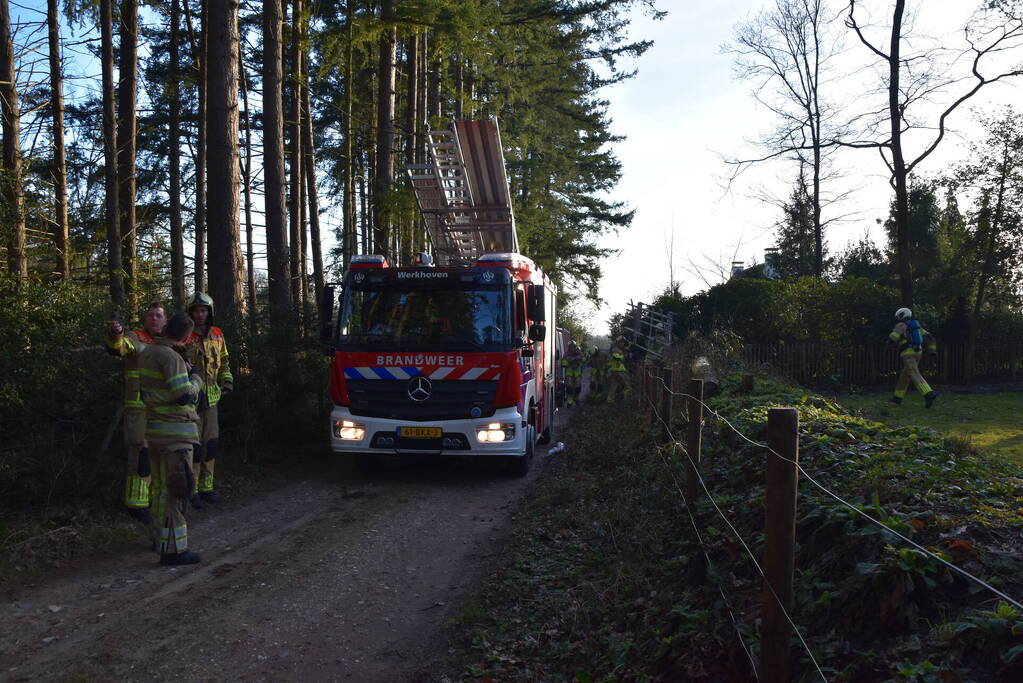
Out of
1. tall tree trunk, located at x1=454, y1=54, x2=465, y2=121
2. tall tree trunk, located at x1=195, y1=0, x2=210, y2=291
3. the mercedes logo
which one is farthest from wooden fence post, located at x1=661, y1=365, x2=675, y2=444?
tall tree trunk, located at x1=454, y1=54, x2=465, y2=121

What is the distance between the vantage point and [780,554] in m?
3.23

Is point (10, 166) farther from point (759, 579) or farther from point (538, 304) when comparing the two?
Result: point (759, 579)

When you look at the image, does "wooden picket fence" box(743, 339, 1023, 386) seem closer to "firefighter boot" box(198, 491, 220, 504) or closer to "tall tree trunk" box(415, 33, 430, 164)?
"tall tree trunk" box(415, 33, 430, 164)

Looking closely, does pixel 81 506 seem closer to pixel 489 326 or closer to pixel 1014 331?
pixel 489 326

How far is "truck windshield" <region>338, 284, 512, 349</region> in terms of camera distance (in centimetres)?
974

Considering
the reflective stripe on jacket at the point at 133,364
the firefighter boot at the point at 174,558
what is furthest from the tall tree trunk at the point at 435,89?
the firefighter boot at the point at 174,558

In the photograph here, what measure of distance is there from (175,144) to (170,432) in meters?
18.7

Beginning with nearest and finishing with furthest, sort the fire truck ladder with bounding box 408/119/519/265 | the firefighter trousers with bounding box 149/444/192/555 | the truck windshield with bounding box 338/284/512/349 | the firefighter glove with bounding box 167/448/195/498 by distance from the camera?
the firefighter glove with bounding box 167/448/195/498 < the firefighter trousers with bounding box 149/444/192/555 < the truck windshield with bounding box 338/284/512/349 < the fire truck ladder with bounding box 408/119/519/265

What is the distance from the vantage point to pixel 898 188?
22.8 m

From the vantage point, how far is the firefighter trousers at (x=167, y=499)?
246 inches

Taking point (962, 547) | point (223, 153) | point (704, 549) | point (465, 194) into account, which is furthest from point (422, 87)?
point (962, 547)

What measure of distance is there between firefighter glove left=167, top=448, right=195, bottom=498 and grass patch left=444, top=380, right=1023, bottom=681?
7.98 ft

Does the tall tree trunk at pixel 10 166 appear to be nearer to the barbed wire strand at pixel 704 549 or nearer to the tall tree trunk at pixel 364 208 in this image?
the barbed wire strand at pixel 704 549

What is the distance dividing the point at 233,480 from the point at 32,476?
9.12ft
